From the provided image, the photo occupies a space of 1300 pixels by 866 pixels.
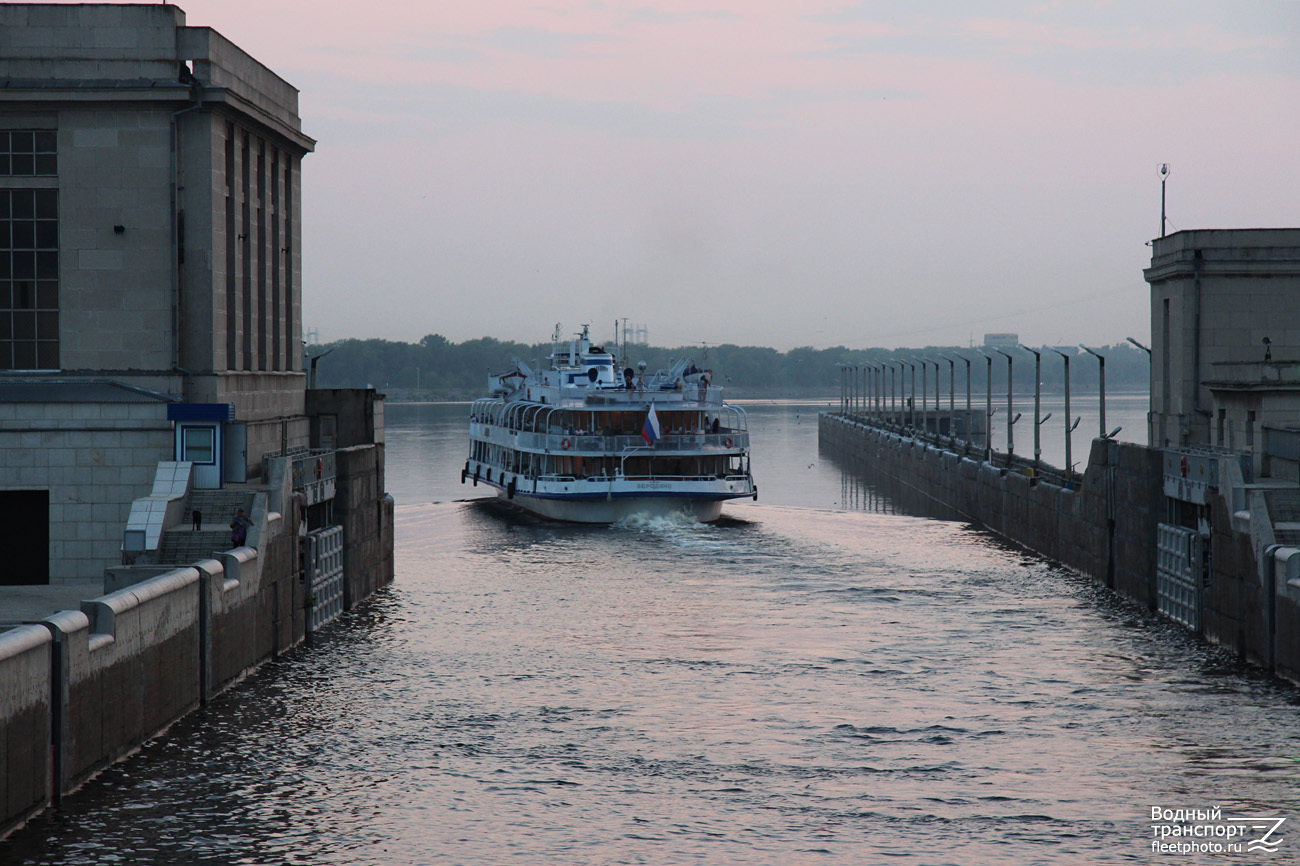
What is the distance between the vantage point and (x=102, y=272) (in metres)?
40.1

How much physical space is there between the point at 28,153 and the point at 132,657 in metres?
18.4

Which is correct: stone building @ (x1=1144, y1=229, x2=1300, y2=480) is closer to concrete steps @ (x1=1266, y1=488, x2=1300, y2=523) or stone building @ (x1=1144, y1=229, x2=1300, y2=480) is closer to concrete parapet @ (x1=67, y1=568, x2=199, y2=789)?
concrete steps @ (x1=1266, y1=488, x2=1300, y2=523)

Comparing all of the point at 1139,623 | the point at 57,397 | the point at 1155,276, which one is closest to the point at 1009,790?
the point at 1139,623

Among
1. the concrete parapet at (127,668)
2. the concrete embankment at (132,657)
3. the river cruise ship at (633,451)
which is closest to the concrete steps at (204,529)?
the concrete embankment at (132,657)

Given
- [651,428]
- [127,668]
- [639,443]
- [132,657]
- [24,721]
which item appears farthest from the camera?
[639,443]

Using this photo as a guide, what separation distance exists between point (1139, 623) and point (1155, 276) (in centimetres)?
2662

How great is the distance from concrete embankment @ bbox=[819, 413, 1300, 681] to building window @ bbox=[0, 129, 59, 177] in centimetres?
3213

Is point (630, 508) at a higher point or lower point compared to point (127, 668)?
lower

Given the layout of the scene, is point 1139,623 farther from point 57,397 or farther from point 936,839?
point 57,397

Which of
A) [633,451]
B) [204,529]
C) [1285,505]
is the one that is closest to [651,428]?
[633,451]

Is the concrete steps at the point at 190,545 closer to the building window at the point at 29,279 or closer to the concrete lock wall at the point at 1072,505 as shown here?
the building window at the point at 29,279

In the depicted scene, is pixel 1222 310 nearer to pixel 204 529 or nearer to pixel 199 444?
pixel 199 444

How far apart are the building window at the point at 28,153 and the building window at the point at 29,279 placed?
540mm

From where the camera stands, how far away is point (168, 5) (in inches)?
1596
